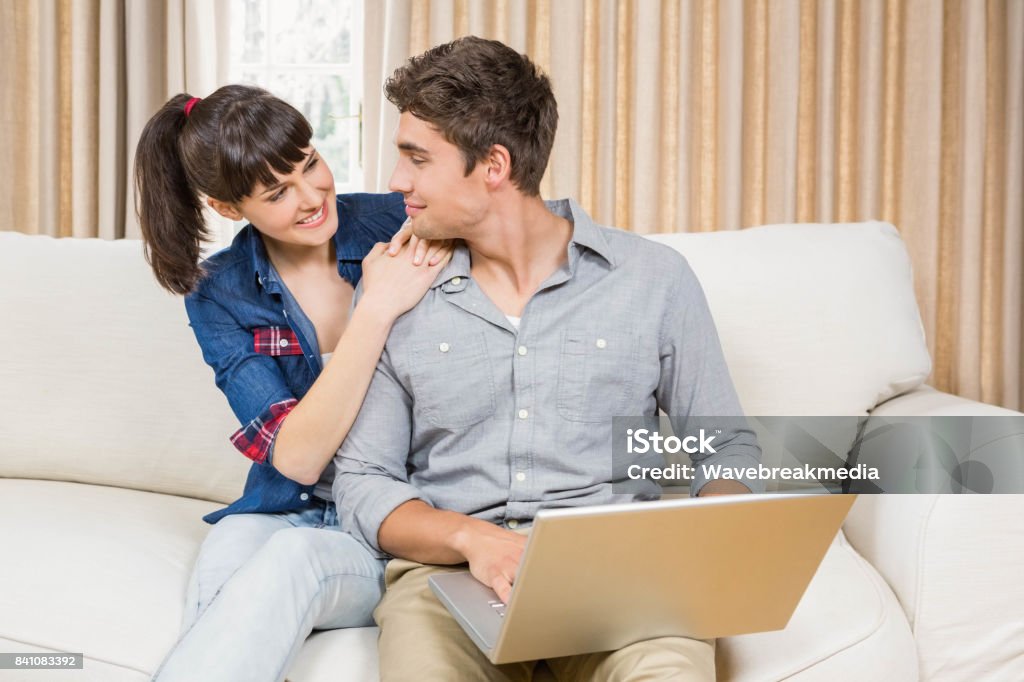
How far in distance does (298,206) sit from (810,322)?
97 centimetres

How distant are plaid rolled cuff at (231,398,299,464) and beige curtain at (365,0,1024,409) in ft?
3.78

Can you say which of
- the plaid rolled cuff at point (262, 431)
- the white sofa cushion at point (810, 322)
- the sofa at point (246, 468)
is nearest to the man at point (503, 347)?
the plaid rolled cuff at point (262, 431)

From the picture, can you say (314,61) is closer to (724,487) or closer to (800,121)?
(800,121)

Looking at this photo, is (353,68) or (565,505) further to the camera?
(353,68)

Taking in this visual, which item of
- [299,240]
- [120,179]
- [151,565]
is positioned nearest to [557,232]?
[299,240]

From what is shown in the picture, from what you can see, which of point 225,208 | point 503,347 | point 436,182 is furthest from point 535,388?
point 225,208

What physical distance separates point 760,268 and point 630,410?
1.85 ft

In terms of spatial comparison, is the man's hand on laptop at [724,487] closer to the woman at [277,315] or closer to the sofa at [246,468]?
the sofa at [246,468]

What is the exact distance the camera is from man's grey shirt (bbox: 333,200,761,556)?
1.35 m

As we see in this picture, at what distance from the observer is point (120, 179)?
8.51ft

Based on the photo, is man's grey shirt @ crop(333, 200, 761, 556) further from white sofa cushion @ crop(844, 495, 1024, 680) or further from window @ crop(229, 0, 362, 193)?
window @ crop(229, 0, 362, 193)

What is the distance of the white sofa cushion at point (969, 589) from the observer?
130 centimetres

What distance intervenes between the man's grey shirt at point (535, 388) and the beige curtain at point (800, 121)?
1.12 metres

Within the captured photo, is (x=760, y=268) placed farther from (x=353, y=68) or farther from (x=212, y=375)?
(x=353, y=68)
